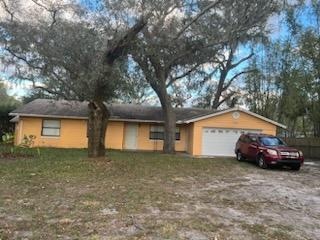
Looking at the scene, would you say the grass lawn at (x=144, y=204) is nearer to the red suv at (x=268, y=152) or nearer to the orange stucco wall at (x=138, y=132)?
the red suv at (x=268, y=152)

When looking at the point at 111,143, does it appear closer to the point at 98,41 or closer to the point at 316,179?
the point at 98,41

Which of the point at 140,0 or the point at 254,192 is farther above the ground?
the point at 140,0

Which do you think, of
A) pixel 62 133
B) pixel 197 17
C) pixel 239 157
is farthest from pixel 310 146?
pixel 62 133

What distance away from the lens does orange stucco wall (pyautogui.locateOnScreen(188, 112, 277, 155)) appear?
28.2 m

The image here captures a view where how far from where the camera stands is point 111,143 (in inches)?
1220

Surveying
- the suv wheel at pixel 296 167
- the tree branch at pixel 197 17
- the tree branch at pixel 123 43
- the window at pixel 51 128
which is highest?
the tree branch at pixel 197 17

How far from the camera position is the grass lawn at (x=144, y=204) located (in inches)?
320

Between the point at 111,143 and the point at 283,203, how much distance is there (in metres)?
20.5

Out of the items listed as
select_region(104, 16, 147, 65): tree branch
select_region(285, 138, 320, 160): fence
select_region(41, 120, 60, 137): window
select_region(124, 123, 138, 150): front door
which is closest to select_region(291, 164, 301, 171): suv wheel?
select_region(104, 16, 147, 65): tree branch

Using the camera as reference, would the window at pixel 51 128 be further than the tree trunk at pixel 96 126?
Yes

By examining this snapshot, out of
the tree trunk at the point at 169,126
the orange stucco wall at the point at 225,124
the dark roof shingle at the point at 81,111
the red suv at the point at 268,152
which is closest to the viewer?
the red suv at the point at 268,152

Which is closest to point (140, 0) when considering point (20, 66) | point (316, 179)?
point (20, 66)

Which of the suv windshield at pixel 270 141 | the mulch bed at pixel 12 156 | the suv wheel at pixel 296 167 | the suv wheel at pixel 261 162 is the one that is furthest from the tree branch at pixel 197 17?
the mulch bed at pixel 12 156

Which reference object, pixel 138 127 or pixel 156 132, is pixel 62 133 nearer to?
pixel 138 127
